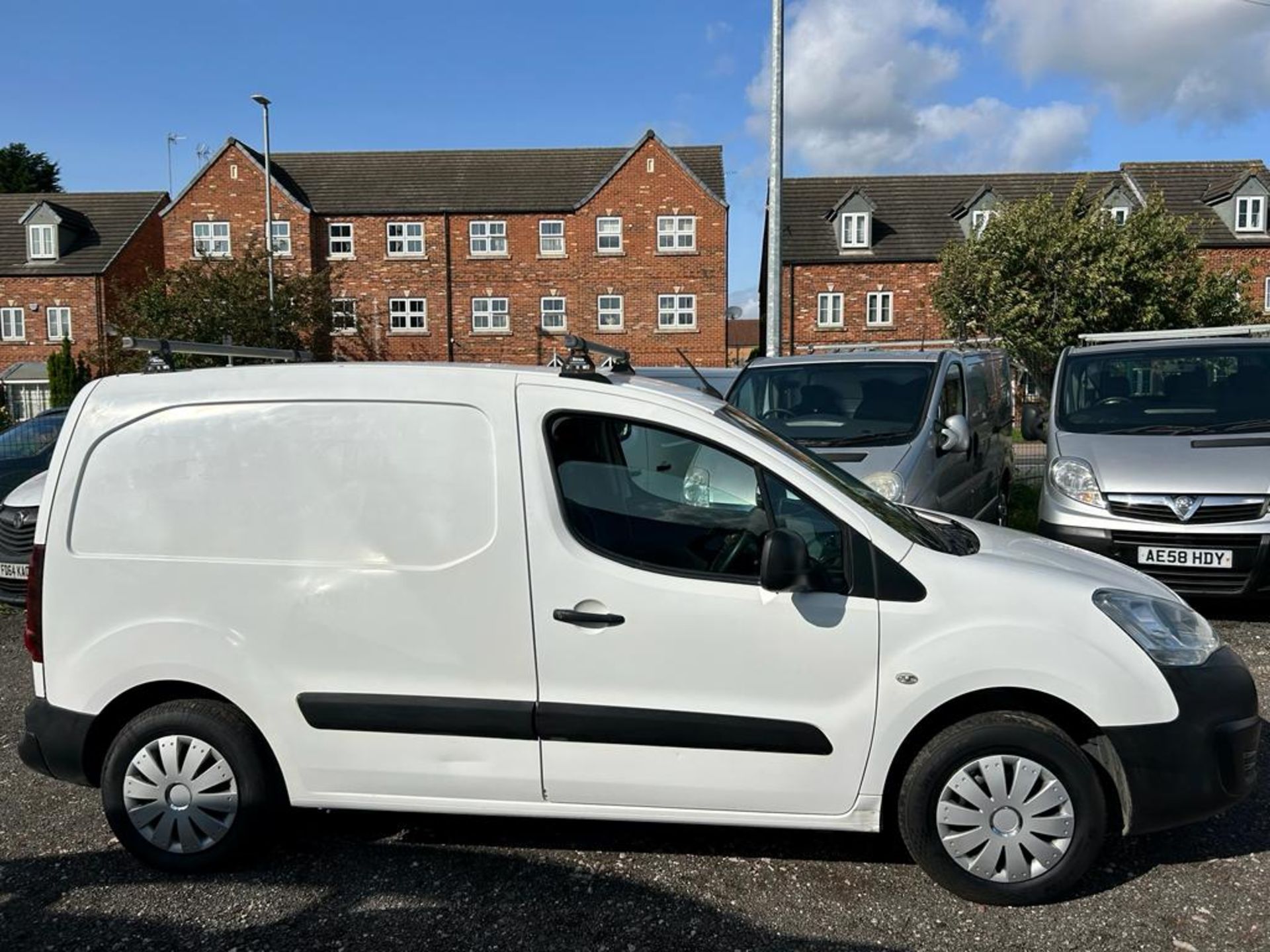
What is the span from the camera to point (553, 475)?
356 cm

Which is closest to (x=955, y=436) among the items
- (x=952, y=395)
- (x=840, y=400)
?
(x=840, y=400)

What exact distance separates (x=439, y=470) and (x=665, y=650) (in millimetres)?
1003

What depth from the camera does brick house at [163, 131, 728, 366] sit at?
3753cm

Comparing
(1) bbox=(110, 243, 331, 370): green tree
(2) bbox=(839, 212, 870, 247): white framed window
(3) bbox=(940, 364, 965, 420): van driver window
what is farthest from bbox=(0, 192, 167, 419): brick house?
(3) bbox=(940, 364, 965, 420): van driver window

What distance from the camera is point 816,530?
11.6 feet

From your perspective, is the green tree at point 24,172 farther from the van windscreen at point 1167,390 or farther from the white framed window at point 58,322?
the van windscreen at point 1167,390

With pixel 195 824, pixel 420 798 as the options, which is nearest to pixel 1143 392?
pixel 420 798

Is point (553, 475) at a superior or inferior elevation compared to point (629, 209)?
inferior

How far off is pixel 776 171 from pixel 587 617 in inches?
400

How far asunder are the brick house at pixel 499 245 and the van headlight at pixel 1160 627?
33.8m

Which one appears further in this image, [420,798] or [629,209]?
[629,209]

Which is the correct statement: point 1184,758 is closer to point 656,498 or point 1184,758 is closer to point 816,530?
point 816,530

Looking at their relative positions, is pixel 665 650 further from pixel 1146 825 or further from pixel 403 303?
pixel 403 303

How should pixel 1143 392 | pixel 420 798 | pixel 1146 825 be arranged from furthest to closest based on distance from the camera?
pixel 1143 392 → pixel 420 798 → pixel 1146 825
